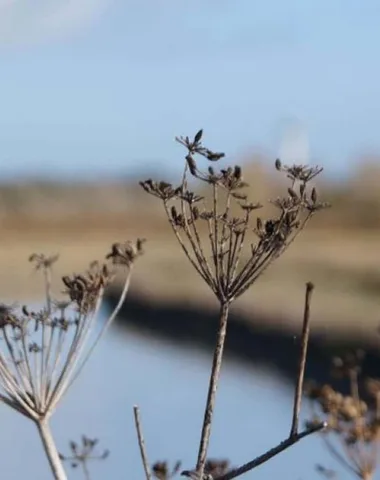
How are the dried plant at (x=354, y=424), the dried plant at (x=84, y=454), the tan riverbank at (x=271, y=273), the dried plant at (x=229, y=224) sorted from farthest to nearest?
the tan riverbank at (x=271, y=273) → the dried plant at (x=84, y=454) → the dried plant at (x=229, y=224) → the dried plant at (x=354, y=424)

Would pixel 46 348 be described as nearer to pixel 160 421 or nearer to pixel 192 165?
pixel 192 165

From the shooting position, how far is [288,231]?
1142mm

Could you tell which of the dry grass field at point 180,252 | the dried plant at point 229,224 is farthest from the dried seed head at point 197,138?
the dry grass field at point 180,252

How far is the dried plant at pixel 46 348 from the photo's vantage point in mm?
1196

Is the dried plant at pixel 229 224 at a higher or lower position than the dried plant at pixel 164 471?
higher

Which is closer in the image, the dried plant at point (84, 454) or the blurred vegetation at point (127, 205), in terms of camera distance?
the dried plant at point (84, 454)

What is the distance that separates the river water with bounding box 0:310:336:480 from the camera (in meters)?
2.83

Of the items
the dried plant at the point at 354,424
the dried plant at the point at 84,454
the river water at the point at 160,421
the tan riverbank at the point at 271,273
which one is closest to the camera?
the dried plant at the point at 354,424

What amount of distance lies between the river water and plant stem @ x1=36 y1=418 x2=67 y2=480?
61cm

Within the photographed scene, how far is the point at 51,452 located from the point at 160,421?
2762 mm

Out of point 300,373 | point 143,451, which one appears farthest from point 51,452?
point 300,373

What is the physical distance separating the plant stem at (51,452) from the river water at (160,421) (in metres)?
0.61

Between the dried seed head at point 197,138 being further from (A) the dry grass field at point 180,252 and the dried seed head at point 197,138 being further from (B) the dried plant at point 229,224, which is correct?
(A) the dry grass field at point 180,252

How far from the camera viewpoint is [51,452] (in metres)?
1.16
